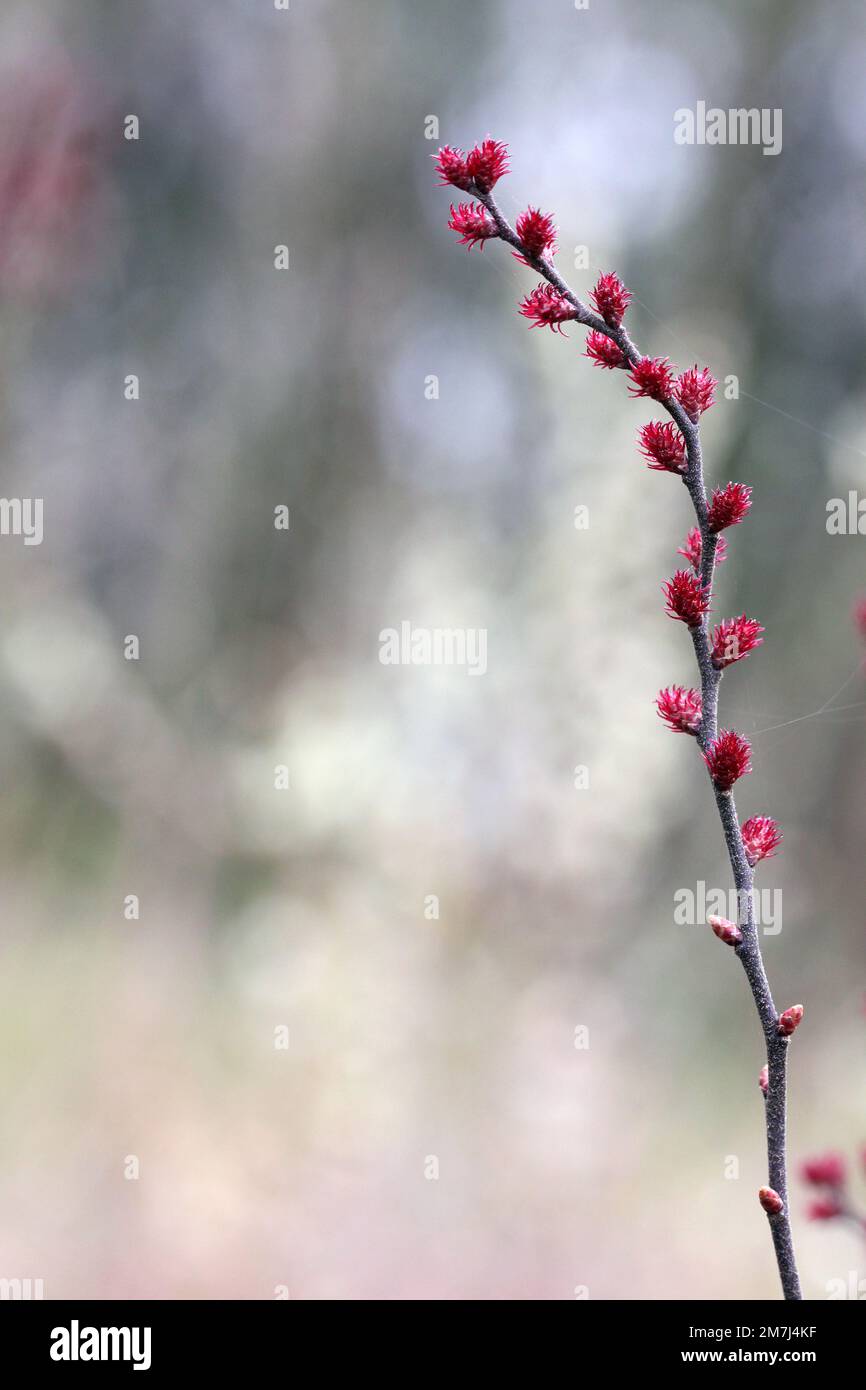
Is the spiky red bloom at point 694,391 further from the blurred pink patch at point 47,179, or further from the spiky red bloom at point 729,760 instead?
the blurred pink patch at point 47,179

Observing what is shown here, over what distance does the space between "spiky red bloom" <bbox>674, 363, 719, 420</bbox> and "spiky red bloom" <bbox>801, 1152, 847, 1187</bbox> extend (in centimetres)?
23

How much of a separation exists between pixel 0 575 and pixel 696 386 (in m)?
1.14

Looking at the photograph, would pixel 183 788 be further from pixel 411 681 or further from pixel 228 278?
pixel 228 278

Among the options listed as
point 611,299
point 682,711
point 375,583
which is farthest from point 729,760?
point 375,583

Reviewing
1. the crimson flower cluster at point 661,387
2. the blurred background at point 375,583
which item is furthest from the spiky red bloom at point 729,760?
the blurred background at point 375,583

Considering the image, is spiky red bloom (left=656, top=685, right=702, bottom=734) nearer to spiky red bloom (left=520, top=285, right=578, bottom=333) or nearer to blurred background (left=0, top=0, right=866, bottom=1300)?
spiky red bloom (left=520, top=285, right=578, bottom=333)

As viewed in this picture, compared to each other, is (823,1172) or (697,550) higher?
(697,550)

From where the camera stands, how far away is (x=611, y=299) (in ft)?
0.95

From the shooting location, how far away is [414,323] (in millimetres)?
1271

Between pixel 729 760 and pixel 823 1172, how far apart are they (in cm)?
14

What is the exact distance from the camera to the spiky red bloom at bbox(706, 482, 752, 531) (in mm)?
285

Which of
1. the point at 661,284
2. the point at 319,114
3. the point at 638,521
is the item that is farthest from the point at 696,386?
the point at 319,114

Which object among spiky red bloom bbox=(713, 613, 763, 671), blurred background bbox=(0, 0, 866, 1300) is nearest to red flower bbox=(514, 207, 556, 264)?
spiky red bloom bbox=(713, 613, 763, 671)

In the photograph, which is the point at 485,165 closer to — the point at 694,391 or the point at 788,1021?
the point at 694,391
